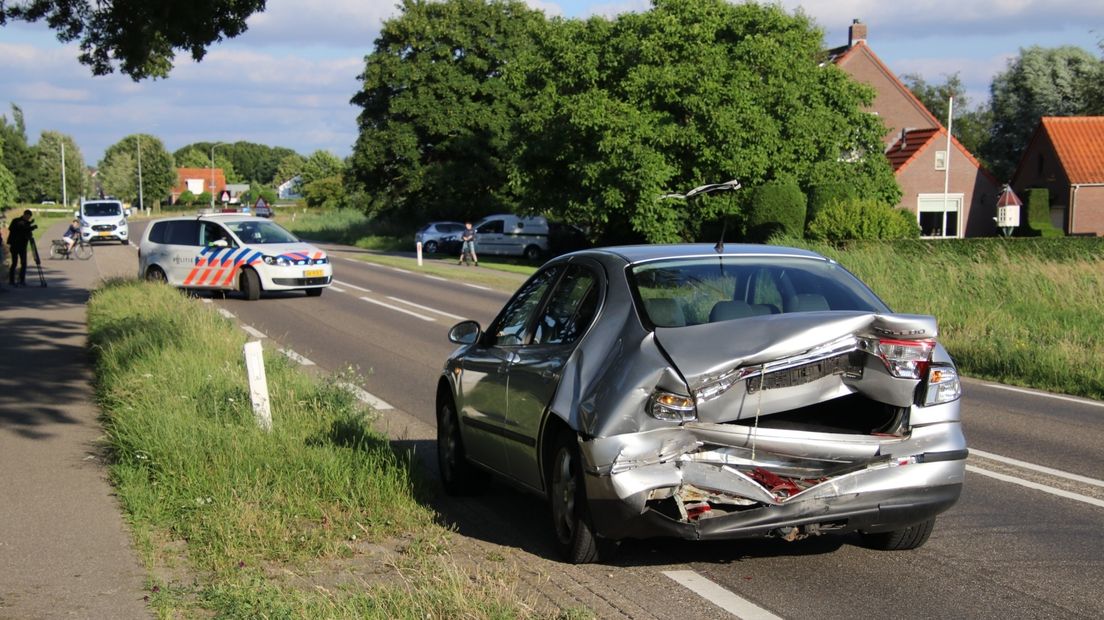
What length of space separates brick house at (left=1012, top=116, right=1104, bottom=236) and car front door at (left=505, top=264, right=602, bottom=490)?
2226 inches

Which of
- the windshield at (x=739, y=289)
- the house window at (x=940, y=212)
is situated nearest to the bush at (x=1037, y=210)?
the house window at (x=940, y=212)

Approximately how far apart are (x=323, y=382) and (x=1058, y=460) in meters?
5.92

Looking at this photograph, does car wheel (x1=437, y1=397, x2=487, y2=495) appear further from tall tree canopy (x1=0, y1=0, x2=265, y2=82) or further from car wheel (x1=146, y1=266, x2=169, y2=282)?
car wheel (x1=146, y1=266, x2=169, y2=282)

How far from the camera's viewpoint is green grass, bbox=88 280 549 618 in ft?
16.9

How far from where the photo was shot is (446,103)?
62750 millimetres

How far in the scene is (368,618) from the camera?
472cm

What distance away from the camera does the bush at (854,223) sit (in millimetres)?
31578

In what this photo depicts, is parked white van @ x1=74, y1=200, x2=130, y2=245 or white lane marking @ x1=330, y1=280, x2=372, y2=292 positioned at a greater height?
parked white van @ x1=74, y1=200, x2=130, y2=245

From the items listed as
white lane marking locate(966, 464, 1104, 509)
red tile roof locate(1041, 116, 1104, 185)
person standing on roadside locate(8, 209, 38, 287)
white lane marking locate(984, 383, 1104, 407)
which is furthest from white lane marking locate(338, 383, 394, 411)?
red tile roof locate(1041, 116, 1104, 185)

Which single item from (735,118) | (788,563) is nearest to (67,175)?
(735,118)

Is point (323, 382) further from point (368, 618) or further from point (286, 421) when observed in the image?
point (368, 618)

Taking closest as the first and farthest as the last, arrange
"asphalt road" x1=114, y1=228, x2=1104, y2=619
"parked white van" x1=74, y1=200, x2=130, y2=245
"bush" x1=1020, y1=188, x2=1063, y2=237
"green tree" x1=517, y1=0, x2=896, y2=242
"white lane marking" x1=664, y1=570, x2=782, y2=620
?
"white lane marking" x1=664, y1=570, x2=782, y2=620 → "asphalt road" x1=114, y1=228, x2=1104, y2=619 → "green tree" x1=517, y1=0, x2=896, y2=242 → "bush" x1=1020, y1=188, x2=1063, y2=237 → "parked white van" x1=74, y1=200, x2=130, y2=245

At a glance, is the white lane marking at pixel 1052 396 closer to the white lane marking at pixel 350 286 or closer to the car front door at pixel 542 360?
the car front door at pixel 542 360

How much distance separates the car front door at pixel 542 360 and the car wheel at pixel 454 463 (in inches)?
37.0
